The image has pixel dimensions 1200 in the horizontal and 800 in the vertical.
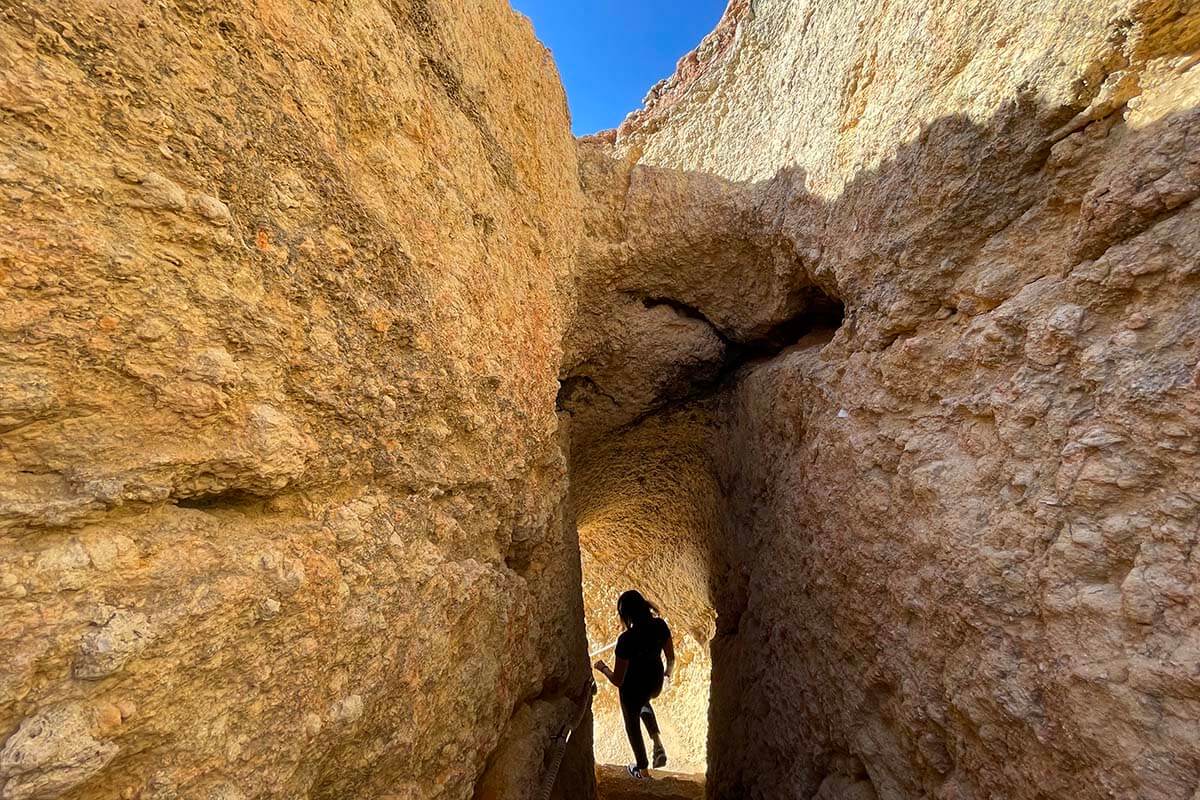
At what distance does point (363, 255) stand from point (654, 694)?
3.45 meters

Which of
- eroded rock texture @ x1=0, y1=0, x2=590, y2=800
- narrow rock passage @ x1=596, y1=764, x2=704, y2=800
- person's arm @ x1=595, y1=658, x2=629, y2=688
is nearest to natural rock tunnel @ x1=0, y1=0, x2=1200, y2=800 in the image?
eroded rock texture @ x1=0, y1=0, x2=590, y2=800

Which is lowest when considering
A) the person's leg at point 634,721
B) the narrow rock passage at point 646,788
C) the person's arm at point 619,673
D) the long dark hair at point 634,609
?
the narrow rock passage at point 646,788

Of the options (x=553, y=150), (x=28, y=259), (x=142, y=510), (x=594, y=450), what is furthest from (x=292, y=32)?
(x=594, y=450)

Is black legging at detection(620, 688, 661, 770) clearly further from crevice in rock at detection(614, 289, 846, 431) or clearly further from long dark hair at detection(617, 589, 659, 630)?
crevice in rock at detection(614, 289, 846, 431)

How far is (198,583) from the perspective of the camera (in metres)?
0.75

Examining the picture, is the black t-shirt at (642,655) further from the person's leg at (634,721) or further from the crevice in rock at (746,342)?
the crevice in rock at (746,342)

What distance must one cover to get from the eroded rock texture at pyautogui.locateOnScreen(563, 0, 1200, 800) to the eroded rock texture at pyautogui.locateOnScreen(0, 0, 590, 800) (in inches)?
39.8

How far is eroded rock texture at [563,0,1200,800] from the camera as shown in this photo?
3.04 feet

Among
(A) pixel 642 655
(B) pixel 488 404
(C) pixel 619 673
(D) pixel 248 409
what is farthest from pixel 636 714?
(D) pixel 248 409

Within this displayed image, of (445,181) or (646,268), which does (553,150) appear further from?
(445,181)

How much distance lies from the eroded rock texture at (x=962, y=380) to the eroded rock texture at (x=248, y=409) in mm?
1011

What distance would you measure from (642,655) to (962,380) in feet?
9.42

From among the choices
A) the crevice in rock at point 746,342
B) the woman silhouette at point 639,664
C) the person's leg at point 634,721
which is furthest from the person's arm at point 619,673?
the crevice in rock at point 746,342

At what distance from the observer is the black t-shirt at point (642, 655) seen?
357cm
